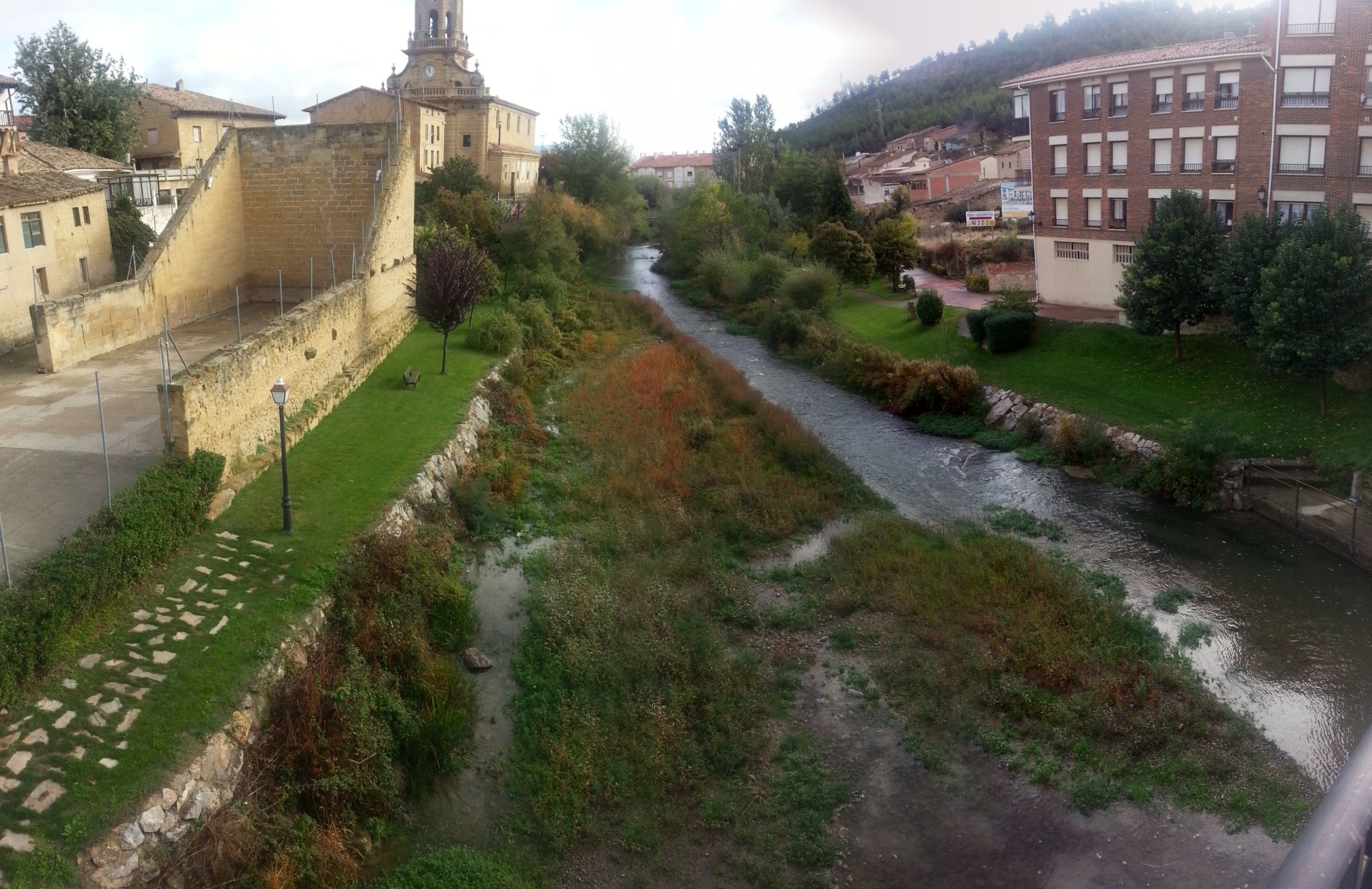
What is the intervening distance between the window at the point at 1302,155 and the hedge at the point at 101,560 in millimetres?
27258

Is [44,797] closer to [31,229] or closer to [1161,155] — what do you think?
[31,229]

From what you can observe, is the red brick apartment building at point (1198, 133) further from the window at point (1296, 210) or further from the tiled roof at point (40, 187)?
the tiled roof at point (40, 187)

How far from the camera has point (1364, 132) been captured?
25.9m

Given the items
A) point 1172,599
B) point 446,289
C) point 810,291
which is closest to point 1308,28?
point 810,291

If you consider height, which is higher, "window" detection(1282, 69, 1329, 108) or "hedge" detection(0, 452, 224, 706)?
"window" detection(1282, 69, 1329, 108)

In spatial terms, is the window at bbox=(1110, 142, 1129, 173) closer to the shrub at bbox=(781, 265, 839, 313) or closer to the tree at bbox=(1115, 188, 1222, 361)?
the tree at bbox=(1115, 188, 1222, 361)

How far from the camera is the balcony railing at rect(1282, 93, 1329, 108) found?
26891 millimetres

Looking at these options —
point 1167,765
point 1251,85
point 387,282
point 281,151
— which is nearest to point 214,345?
point 387,282

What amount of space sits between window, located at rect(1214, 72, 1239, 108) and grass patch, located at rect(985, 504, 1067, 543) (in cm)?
1584

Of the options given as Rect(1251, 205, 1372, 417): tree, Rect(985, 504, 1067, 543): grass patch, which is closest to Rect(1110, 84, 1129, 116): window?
Rect(1251, 205, 1372, 417): tree

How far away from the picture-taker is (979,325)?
107 feet

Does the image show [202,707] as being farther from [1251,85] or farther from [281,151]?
[1251,85]

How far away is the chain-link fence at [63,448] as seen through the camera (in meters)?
13.2

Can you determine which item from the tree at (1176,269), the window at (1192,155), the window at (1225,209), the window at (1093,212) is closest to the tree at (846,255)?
the window at (1093,212)
